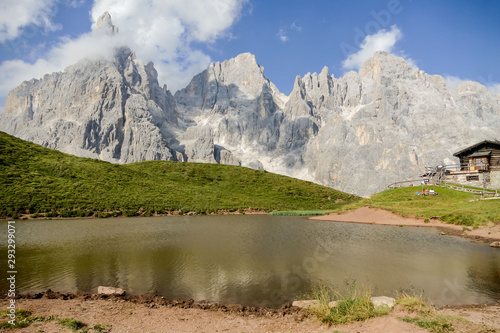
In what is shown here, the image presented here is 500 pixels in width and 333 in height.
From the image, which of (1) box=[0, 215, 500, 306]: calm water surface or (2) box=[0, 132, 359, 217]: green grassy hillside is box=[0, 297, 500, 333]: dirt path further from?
(2) box=[0, 132, 359, 217]: green grassy hillside

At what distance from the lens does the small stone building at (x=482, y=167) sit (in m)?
58.0

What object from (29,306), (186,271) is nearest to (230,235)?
(186,271)

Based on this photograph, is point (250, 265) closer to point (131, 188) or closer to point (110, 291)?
point (110, 291)

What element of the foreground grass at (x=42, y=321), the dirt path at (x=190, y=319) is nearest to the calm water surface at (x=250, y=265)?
the dirt path at (x=190, y=319)

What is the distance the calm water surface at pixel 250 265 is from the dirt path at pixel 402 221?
10.6 feet

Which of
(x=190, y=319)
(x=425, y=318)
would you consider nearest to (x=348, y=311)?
(x=425, y=318)

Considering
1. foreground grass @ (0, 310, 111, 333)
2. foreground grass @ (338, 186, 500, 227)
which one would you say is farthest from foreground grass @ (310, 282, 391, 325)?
foreground grass @ (338, 186, 500, 227)

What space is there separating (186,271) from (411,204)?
4699cm

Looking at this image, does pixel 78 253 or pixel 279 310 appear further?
pixel 78 253

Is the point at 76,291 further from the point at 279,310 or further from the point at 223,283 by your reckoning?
the point at 279,310

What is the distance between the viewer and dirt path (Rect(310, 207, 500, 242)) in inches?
1010

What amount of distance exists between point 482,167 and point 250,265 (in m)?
67.8

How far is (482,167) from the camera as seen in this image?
5922 cm

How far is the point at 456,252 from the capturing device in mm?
19969
